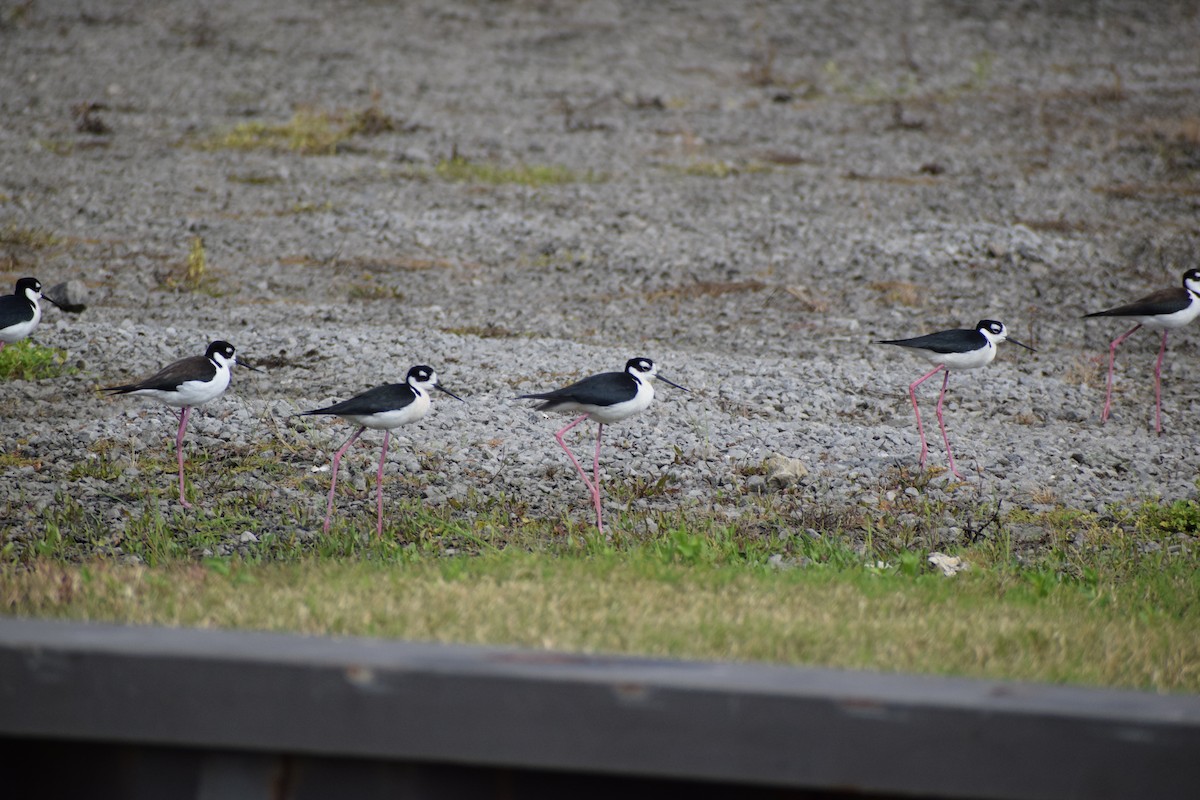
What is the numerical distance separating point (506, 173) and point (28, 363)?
31.3 feet

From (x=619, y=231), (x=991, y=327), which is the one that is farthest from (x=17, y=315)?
(x=619, y=231)

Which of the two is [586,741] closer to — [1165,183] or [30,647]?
[30,647]

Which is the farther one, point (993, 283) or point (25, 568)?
point (993, 283)

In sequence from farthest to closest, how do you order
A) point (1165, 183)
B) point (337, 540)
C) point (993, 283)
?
1. point (1165, 183)
2. point (993, 283)
3. point (337, 540)

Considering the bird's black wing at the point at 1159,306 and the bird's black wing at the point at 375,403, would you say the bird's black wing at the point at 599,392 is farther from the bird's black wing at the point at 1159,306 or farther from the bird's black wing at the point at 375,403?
the bird's black wing at the point at 1159,306

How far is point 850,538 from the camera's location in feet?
27.3

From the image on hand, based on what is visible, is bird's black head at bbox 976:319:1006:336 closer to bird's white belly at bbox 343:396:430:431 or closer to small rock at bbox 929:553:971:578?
small rock at bbox 929:553:971:578

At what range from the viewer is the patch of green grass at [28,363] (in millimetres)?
10977

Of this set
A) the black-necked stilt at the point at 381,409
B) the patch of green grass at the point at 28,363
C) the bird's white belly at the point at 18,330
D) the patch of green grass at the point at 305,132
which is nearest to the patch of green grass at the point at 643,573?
the black-necked stilt at the point at 381,409

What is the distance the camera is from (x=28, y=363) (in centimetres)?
1105

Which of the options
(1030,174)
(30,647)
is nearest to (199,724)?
(30,647)

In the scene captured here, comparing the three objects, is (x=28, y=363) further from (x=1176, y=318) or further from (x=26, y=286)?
(x=1176, y=318)

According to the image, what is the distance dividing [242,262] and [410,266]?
2.00 meters

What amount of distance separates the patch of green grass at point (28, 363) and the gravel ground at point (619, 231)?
0.31 metres
